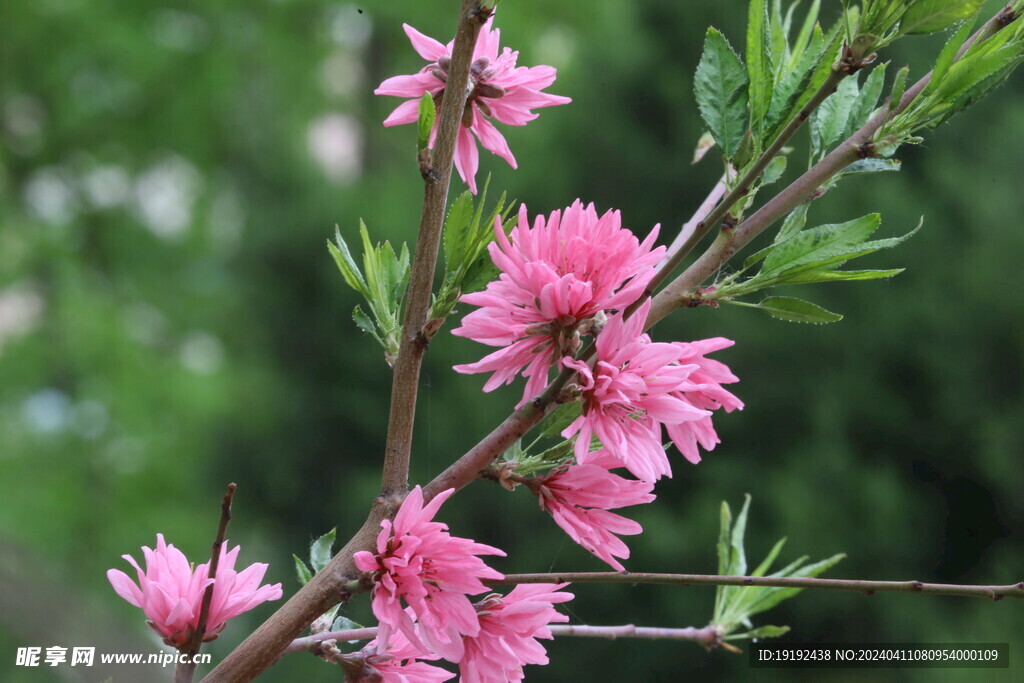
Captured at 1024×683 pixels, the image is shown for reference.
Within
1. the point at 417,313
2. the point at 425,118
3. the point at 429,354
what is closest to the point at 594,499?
the point at 417,313

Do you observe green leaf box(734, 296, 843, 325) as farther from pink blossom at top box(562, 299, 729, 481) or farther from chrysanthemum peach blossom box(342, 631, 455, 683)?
chrysanthemum peach blossom box(342, 631, 455, 683)

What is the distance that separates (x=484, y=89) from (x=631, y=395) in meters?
0.27

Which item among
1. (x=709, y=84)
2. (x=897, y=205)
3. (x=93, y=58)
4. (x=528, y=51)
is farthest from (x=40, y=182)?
(x=709, y=84)

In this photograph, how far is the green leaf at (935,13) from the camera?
1.94ft

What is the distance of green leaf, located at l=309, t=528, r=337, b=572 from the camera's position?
2.38 ft

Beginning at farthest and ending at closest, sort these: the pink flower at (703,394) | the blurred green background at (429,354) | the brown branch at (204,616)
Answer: the blurred green background at (429,354) → the pink flower at (703,394) → the brown branch at (204,616)

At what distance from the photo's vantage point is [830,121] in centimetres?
74

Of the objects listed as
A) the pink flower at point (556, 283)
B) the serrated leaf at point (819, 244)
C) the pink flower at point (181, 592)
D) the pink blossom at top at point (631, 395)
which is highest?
the serrated leaf at point (819, 244)

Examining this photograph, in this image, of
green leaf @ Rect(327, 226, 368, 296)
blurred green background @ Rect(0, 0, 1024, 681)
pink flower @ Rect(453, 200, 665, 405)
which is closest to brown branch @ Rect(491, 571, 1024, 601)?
pink flower @ Rect(453, 200, 665, 405)

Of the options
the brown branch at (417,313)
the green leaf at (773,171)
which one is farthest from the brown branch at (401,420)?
the green leaf at (773,171)

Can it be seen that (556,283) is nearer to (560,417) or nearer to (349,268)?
(560,417)

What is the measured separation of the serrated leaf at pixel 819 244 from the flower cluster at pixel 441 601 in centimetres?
27

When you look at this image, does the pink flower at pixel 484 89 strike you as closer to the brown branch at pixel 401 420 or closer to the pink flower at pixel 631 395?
the brown branch at pixel 401 420

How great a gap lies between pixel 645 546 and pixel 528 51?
2547 millimetres
